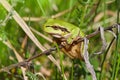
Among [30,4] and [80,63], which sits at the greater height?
[30,4]

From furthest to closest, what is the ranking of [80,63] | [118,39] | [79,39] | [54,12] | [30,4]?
[54,12]
[30,4]
[80,63]
[79,39]
[118,39]

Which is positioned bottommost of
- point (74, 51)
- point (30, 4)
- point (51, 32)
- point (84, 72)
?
point (84, 72)

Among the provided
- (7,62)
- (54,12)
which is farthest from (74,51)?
(54,12)

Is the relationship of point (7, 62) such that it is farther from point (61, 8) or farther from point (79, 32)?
point (61, 8)

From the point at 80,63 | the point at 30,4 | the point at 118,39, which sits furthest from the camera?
the point at 30,4

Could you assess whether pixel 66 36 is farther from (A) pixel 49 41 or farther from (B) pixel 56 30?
(A) pixel 49 41
